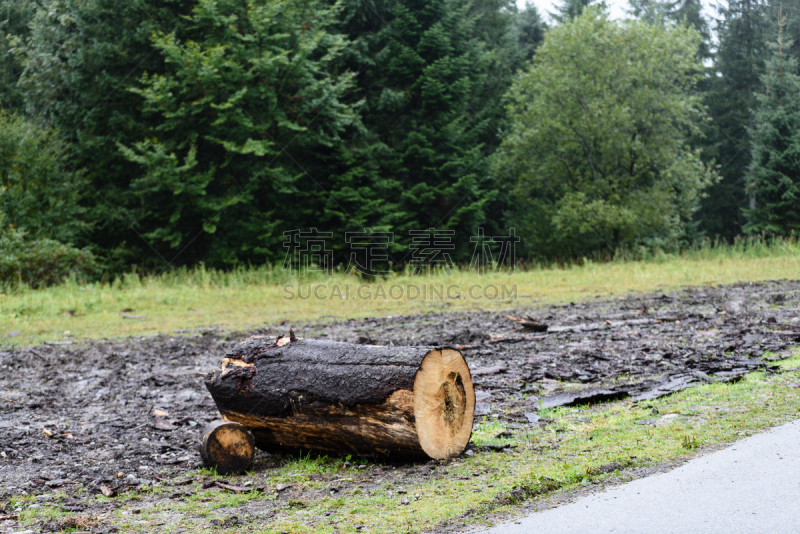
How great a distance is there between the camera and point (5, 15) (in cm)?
3077

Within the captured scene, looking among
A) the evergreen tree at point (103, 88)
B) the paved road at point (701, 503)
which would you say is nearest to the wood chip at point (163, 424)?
the paved road at point (701, 503)

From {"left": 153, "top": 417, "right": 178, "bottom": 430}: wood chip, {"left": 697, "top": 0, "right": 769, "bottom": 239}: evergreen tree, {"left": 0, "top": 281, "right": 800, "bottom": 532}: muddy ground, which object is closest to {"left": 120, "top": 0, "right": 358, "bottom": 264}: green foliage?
{"left": 0, "top": 281, "right": 800, "bottom": 532}: muddy ground

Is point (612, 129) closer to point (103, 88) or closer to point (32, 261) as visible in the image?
point (103, 88)

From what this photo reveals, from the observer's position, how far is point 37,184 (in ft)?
73.7

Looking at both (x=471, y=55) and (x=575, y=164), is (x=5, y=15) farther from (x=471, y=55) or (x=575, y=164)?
(x=575, y=164)

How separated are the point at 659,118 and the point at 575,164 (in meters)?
4.08

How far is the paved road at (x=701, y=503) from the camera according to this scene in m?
3.39

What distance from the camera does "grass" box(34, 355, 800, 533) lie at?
145 inches

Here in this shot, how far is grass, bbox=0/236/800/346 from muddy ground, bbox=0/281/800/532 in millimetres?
1931

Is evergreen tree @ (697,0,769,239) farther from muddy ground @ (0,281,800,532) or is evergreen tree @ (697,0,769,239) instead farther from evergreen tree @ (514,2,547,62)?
muddy ground @ (0,281,800,532)

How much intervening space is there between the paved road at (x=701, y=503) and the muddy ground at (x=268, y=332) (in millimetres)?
1167

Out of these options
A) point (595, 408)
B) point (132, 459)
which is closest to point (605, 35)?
point (595, 408)

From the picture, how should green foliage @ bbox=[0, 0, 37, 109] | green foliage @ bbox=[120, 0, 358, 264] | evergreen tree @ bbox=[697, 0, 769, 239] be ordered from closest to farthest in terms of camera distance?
green foliage @ bbox=[120, 0, 358, 264] → green foliage @ bbox=[0, 0, 37, 109] → evergreen tree @ bbox=[697, 0, 769, 239]

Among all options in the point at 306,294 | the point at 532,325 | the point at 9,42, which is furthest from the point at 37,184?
the point at 532,325
